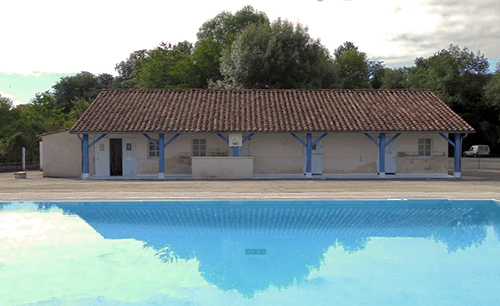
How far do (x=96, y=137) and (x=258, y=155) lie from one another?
7.81 meters

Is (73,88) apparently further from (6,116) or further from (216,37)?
(6,116)

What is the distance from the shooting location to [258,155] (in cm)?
2242

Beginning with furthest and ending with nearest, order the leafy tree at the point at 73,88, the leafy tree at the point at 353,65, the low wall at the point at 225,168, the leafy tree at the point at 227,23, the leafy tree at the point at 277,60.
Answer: the leafy tree at the point at 73,88
the leafy tree at the point at 353,65
the leafy tree at the point at 227,23
the leafy tree at the point at 277,60
the low wall at the point at 225,168

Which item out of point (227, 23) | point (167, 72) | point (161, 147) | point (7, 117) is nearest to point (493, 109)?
point (227, 23)

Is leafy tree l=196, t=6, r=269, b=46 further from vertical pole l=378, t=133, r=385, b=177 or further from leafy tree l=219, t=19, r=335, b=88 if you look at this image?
vertical pole l=378, t=133, r=385, b=177

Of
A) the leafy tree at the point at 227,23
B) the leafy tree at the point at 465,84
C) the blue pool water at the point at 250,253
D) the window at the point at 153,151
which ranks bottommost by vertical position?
the blue pool water at the point at 250,253

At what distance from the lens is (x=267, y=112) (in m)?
23.2

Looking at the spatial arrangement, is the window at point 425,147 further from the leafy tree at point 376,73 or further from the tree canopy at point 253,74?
the leafy tree at point 376,73

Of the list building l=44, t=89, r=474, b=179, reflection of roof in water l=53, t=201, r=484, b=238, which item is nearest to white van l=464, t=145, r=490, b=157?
building l=44, t=89, r=474, b=179

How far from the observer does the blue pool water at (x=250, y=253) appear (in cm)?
670

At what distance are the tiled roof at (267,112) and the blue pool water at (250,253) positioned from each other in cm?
825

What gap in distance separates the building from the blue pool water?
26.4 feet

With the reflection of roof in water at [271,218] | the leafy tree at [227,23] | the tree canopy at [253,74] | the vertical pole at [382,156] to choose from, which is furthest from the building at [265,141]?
the leafy tree at [227,23]

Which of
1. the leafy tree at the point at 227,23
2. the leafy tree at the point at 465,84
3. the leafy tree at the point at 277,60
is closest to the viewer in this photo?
the leafy tree at the point at 277,60
